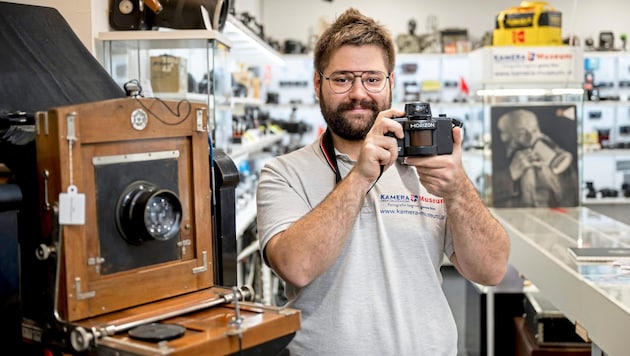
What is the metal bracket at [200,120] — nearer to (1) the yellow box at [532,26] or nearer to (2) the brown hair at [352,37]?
(2) the brown hair at [352,37]

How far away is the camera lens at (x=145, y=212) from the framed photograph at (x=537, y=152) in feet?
13.8

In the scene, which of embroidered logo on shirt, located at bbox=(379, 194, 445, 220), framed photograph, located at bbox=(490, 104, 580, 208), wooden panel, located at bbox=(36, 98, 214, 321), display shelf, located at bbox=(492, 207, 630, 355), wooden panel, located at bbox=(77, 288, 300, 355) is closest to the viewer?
wooden panel, located at bbox=(77, 288, 300, 355)

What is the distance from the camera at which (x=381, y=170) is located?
6.47 feet

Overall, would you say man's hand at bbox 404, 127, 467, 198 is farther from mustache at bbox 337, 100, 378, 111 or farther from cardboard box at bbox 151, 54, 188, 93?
cardboard box at bbox 151, 54, 188, 93

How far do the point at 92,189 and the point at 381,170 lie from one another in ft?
2.43

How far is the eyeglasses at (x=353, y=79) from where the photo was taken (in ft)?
6.95

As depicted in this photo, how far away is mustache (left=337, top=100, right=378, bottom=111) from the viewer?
2.09 metres

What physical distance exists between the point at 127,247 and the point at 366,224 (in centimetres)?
69

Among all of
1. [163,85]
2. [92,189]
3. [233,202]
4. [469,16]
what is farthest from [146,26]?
[469,16]

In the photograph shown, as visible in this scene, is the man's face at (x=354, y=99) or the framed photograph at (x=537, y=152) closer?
the man's face at (x=354, y=99)

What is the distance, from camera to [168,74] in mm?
3686

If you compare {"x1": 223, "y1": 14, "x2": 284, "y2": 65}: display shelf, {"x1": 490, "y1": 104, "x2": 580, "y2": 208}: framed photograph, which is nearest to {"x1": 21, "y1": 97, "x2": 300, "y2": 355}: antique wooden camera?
{"x1": 223, "y1": 14, "x2": 284, "y2": 65}: display shelf

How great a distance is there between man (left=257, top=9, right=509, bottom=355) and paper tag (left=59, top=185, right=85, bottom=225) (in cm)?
61

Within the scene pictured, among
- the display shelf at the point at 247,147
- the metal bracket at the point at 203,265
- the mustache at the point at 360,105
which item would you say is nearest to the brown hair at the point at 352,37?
the mustache at the point at 360,105
